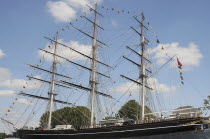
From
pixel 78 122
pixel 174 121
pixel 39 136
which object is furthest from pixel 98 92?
pixel 78 122

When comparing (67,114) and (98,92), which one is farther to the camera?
(67,114)

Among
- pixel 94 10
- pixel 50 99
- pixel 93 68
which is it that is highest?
pixel 94 10

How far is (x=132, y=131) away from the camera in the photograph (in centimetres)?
3122

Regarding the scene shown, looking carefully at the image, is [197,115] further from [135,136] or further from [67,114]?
[67,114]

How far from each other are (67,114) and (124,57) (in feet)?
113

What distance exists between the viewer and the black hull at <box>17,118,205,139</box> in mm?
28594

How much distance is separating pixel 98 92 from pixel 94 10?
57.9ft

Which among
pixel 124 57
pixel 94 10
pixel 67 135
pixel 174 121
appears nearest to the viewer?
pixel 174 121

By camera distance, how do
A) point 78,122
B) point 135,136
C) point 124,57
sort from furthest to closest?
point 78,122
point 124,57
point 135,136

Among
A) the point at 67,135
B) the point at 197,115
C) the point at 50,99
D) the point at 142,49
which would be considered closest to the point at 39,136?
the point at 67,135

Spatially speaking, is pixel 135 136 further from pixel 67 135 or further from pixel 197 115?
pixel 67 135

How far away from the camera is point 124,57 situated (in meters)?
41.2

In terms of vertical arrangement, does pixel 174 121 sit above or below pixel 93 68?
below

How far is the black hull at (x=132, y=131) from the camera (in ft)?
93.8
